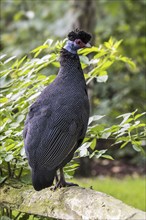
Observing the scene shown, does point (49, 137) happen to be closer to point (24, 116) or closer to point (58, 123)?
point (58, 123)

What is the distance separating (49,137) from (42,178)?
25 cm

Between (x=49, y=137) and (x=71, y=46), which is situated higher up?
(x=71, y=46)

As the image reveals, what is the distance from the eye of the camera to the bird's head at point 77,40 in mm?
3709

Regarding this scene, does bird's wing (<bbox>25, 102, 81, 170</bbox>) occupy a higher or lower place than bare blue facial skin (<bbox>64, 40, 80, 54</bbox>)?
lower

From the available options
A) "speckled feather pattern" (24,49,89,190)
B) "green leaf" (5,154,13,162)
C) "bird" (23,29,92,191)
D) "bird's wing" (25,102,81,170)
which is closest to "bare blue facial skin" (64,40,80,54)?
"bird" (23,29,92,191)

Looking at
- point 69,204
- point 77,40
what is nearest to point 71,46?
point 77,40

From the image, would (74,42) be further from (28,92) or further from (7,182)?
(7,182)

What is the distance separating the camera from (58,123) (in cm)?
349

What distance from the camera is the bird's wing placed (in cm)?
344

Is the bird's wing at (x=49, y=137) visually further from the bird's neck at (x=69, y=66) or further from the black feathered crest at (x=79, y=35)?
the black feathered crest at (x=79, y=35)

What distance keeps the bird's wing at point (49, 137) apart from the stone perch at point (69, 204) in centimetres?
21

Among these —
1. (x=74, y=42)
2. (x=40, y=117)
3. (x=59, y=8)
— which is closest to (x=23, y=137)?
(x=40, y=117)

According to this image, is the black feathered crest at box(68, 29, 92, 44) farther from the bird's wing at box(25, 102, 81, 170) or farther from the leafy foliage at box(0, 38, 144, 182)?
the bird's wing at box(25, 102, 81, 170)

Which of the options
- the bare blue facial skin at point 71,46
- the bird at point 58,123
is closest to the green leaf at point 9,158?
the bird at point 58,123
